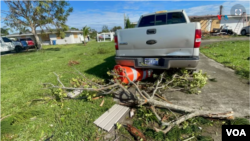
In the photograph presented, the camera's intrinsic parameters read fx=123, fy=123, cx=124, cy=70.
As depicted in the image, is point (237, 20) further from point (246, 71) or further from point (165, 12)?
point (165, 12)

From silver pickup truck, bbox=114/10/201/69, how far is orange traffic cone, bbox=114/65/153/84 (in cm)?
19

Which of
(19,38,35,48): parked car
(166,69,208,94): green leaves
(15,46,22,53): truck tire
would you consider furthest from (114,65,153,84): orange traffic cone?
(19,38,35,48): parked car

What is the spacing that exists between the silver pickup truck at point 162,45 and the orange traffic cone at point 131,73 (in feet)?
0.62

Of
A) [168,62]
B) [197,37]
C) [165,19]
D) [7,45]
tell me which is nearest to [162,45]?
[168,62]

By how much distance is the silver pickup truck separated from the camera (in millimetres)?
2676

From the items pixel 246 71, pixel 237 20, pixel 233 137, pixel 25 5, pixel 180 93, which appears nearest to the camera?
pixel 233 137

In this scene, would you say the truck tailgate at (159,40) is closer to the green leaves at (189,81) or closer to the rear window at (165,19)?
the green leaves at (189,81)

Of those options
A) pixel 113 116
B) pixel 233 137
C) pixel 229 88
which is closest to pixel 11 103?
pixel 113 116

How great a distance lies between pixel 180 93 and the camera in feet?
10.7

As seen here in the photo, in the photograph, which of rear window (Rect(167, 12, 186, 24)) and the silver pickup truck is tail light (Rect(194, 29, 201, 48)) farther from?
rear window (Rect(167, 12, 186, 24))

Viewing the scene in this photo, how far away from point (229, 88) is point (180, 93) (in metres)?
1.38

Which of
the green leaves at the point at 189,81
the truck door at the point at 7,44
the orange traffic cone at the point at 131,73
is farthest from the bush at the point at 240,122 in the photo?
the truck door at the point at 7,44

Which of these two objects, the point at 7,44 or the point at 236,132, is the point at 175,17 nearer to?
the point at 236,132

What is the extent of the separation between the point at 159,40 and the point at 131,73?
1.15 metres
